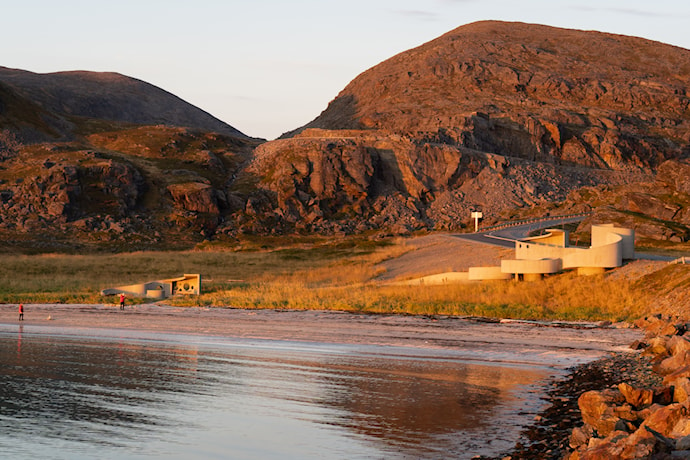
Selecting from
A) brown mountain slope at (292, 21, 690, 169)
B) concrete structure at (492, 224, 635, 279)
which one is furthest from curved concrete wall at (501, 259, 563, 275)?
brown mountain slope at (292, 21, 690, 169)

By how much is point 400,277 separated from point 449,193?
62.8 metres

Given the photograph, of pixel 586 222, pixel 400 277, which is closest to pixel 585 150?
pixel 586 222

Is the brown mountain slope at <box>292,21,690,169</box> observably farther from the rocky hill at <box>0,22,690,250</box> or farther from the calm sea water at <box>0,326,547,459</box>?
the calm sea water at <box>0,326,547,459</box>

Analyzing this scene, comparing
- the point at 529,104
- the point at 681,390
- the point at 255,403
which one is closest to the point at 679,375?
the point at 681,390

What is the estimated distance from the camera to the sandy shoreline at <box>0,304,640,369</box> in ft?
85.7

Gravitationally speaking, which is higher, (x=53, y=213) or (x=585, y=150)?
(x=585, y=150)

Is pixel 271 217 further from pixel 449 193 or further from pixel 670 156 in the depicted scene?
pixel 670 156

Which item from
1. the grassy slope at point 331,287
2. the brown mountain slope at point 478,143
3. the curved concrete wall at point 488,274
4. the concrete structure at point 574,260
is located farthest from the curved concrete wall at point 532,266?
the brown mountain slope at point 478,143

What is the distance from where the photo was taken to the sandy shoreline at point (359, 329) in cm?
2612

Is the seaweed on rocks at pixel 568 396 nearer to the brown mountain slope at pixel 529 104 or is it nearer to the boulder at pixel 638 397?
the boulder at pixel 638 397

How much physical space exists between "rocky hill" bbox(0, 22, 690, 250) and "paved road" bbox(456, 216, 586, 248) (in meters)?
4.65

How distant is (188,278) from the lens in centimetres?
4959

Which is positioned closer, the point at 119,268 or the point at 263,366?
the point at 263,366

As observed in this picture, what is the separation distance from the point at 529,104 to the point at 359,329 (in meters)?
138
